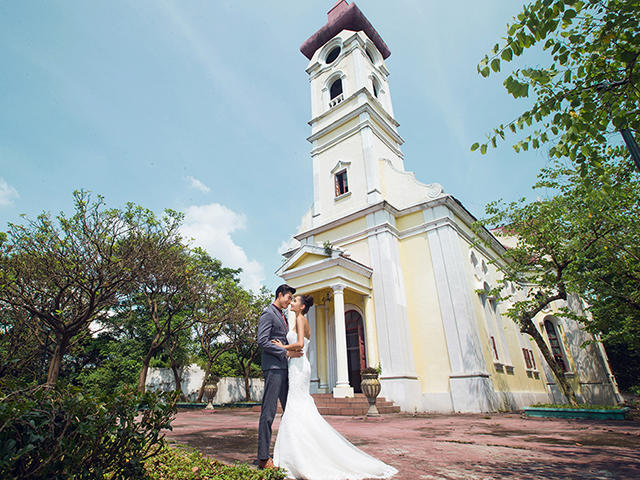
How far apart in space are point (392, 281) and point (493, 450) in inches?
351

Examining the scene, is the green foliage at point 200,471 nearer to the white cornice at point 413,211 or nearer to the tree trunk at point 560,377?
the tree trunk at point 560,377

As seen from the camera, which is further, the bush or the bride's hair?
the bride's hair

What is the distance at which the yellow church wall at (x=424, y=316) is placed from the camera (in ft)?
39.9

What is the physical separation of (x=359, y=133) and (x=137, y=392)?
1637 centimetres

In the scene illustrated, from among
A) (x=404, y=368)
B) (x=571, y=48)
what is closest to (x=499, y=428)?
(x=404, y=368)

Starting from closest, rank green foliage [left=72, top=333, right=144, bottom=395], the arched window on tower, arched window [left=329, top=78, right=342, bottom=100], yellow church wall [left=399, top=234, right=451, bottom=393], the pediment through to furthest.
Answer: yellow church wall [left=399, top=234, right=451, bottom=393] < the pediment < the arched window on tower < arched window [left=329, top=78, right=342, bottom=100] < green foliage [left=72, top=333, right=144, bottom=395]

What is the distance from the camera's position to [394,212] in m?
14.8

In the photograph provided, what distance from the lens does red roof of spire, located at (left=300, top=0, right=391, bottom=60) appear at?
21023mm

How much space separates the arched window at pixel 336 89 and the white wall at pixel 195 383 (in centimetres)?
2155

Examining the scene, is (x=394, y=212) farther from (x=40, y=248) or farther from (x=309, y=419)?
(x=40, y=248)

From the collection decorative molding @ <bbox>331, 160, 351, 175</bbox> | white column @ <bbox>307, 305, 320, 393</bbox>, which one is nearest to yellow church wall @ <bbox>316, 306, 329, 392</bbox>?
white column @ <bbox>307, 305, 320, 393</bbox>

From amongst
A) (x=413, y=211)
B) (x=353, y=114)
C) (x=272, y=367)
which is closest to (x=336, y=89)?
(x=353, y=114)

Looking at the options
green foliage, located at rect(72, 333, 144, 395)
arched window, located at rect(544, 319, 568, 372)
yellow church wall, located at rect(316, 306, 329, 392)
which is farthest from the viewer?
green foliage, located at rect(72, 333, 144, 395)

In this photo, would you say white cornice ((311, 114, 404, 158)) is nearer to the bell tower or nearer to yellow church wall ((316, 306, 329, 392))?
the bell tower
